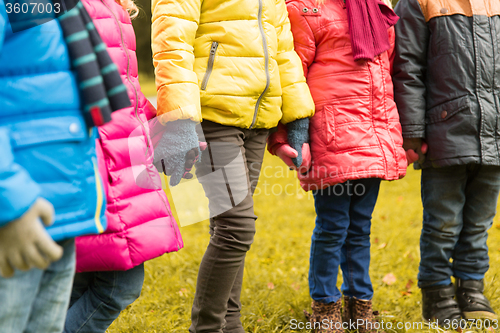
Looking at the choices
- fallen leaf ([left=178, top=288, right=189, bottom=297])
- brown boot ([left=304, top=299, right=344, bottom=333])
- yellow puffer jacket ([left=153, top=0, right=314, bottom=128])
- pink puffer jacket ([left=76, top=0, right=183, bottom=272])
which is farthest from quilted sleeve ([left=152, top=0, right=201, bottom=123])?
fallen leaf ([left=178, top=288, right=189, bottom=297])

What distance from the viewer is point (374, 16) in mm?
2307

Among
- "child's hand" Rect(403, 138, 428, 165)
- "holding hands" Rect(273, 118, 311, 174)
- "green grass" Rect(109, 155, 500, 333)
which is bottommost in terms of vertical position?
"green grass" Rect(109, 155, 500, 333)

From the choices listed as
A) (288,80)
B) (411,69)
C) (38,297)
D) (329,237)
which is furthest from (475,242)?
(38,297)

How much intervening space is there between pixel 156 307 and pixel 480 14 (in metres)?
2.44

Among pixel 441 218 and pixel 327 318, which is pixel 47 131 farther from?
pixel 441 218

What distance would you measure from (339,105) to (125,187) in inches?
45.3

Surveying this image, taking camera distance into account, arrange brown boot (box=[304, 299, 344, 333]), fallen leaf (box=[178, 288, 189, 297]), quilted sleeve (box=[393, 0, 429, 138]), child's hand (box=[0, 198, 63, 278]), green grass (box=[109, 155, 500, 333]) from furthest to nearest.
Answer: fallen leaf (box=[178, 288, 189, 297]) < green grass (box=[109, 155, 500, 333]) < quilted sleeve (box=[393, 0, 429, 138]) < brown boot (box=[304, 299, 344, 333]) < child's hand (box=[0, 198, 63, 278])

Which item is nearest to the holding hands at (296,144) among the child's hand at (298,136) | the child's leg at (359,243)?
the child's hand at (298,136)

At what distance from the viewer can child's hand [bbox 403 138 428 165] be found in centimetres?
252

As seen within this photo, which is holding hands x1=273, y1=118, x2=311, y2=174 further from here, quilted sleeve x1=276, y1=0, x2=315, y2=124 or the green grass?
the green grass

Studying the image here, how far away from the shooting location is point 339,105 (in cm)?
227

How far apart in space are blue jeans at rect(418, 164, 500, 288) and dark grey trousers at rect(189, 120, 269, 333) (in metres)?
1.20

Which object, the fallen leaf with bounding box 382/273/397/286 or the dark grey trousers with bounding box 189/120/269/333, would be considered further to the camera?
the fallen leaf with bounding box 382/273/397/286

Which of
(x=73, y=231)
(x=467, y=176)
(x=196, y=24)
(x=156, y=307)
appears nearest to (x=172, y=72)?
(x=196, y=24)
